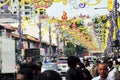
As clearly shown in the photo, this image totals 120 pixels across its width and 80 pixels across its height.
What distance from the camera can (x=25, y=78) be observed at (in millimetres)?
6047

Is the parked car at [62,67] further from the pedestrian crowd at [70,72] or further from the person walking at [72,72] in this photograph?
the person walking at [72,72]

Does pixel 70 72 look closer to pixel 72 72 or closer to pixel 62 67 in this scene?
pixel 72 72

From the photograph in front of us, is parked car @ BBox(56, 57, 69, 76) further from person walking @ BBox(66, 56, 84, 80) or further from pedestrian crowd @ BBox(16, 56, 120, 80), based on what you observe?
person walking @ BBox(66, 56, 84, 80)

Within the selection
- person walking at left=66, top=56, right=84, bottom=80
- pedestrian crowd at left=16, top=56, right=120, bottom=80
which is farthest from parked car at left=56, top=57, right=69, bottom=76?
person walking at left=66, top=56, right=84, bottom=80

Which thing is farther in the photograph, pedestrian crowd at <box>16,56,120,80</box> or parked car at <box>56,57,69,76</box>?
parked car at <box>56,57,69,76</box>

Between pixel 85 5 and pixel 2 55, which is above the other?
pixel 85 5

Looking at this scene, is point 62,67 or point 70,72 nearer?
point 70,72

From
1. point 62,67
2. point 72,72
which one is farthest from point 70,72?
point 62,67

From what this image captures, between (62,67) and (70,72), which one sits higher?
(70,72)

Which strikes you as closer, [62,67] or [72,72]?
[72,72]

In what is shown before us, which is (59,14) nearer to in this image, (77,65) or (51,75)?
(77,65)

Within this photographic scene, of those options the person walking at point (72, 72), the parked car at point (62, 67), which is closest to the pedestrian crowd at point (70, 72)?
the person walking at point (72, 72)

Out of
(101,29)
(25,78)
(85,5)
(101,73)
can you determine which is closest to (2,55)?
(85,5)

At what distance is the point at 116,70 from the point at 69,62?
1420mm
